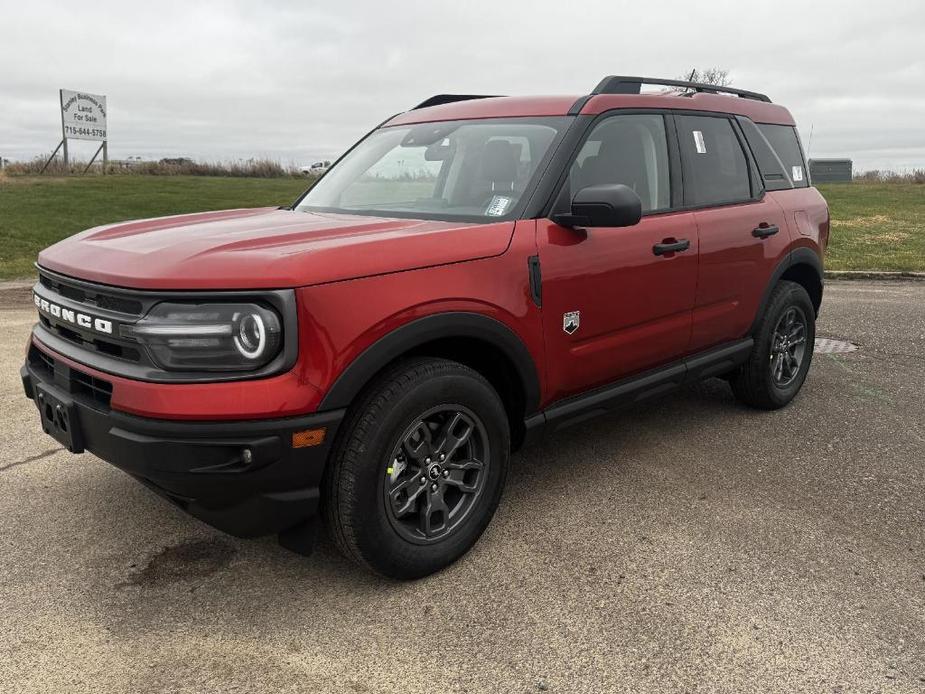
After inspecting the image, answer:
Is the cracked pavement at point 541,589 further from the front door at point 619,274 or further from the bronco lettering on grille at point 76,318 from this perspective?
the bronco lettering on grille at point 76,318

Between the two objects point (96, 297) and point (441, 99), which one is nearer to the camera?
point (96, 297)

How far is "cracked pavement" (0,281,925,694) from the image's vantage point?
2434 millimetres

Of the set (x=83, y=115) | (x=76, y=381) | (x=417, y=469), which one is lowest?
(x=417, y=469)

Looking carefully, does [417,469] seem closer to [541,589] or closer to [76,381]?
[541,589]

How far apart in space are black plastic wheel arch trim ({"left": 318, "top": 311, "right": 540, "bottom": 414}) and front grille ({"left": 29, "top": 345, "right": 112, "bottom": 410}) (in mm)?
752

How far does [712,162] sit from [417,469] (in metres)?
2.57

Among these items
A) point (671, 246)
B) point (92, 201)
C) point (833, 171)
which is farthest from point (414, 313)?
point (833, 171)

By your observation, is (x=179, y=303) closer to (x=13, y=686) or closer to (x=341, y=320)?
(x=341, y=320)

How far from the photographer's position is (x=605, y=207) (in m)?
3.06

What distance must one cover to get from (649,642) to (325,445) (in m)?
1.28

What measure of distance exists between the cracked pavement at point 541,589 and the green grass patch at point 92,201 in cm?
910

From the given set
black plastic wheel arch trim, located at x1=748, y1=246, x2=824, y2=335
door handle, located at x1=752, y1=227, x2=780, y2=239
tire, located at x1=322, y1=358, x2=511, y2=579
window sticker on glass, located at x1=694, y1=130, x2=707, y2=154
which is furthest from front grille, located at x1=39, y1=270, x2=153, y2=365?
black plastic wheel arch trim, located at x1=748, y1=246, x2=824, y2=335

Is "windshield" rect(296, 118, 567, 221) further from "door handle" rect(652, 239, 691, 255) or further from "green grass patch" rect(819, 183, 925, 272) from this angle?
"green grass patch" rect(819, 183, 925, 272)

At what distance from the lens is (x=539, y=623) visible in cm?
268
